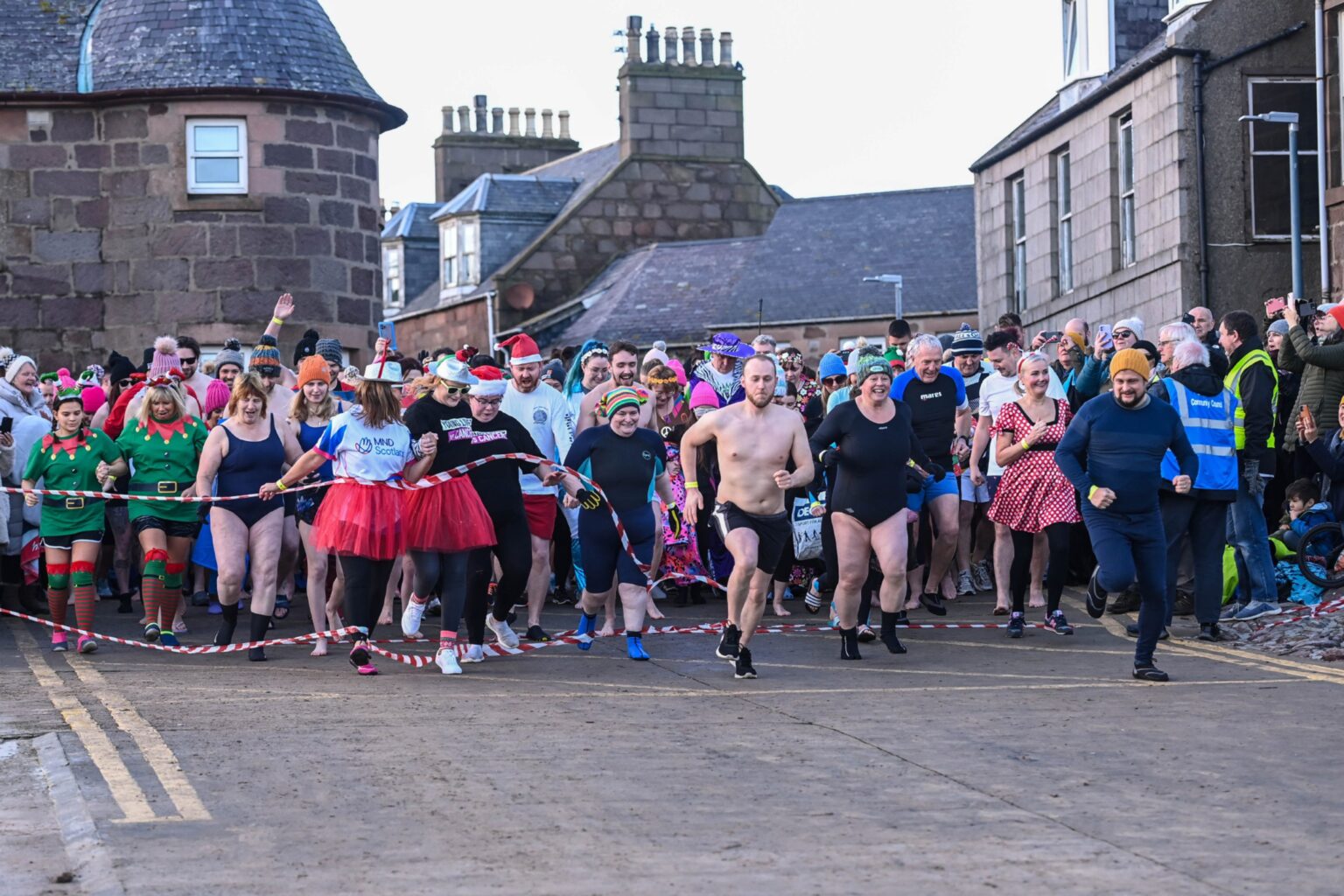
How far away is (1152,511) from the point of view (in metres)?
12.2

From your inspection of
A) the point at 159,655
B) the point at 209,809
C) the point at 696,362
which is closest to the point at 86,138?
the point at 696,362

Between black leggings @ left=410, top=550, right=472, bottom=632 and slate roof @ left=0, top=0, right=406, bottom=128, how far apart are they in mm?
15792

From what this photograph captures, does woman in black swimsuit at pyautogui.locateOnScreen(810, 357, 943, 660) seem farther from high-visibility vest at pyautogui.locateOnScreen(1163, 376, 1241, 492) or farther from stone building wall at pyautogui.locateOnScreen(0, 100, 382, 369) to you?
stone building wall at pyautogui.locateOnScreen(0, 100, 382, 369)

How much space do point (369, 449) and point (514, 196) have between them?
43425 millimetres

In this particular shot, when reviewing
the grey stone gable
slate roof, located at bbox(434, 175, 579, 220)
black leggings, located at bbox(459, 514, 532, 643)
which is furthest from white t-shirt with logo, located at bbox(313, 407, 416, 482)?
slate roof, located at bbox(434, 175, 579, 220)

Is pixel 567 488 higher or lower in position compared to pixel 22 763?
higher

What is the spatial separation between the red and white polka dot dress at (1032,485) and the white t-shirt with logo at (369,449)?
4.23 metres

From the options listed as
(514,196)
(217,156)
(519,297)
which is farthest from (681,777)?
(514,196)

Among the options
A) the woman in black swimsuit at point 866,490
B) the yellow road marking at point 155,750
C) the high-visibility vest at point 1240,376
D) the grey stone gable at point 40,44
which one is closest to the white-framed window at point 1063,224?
the grey stone gable at point 40,44

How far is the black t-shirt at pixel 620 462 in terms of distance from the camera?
45.2 ft

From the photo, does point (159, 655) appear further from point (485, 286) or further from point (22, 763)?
point (485, 286)

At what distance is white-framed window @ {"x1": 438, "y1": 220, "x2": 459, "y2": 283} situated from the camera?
184 feet

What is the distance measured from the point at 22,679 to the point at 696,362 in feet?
22.1

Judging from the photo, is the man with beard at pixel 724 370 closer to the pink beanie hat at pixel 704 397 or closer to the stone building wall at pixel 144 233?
the pink beanie hat at pixel 704 397
